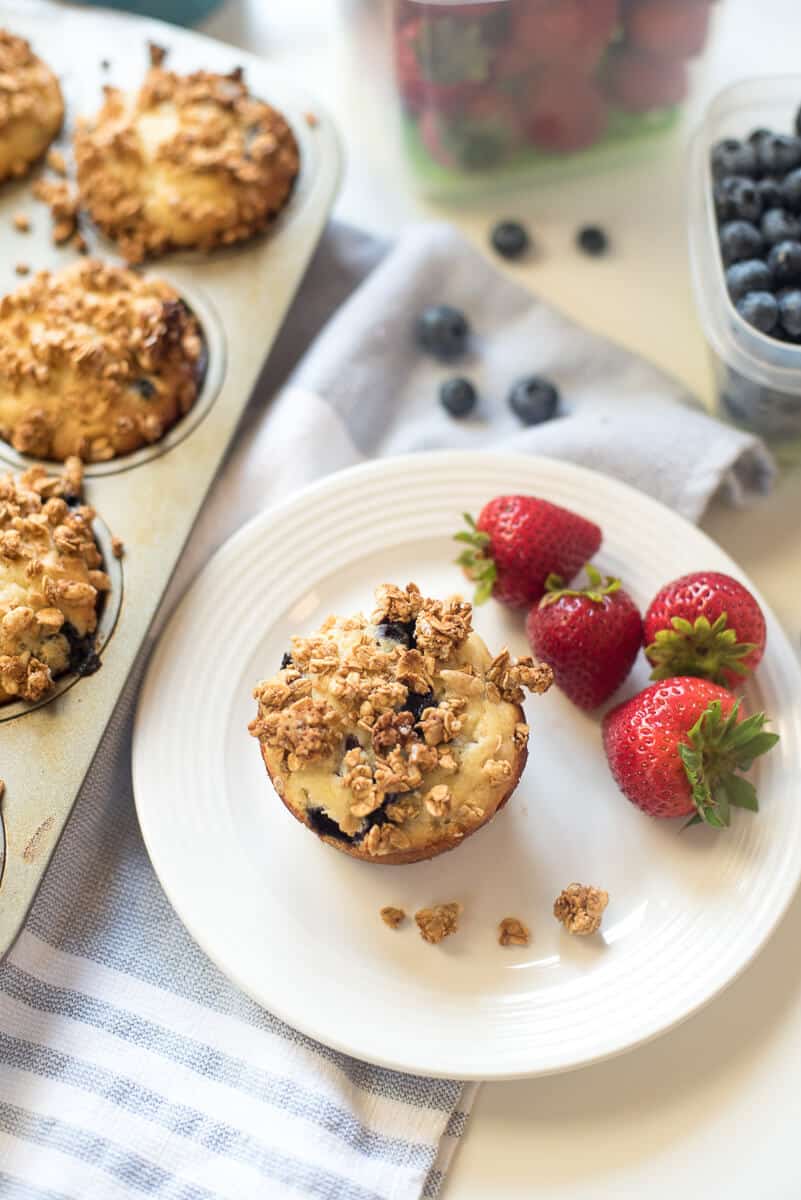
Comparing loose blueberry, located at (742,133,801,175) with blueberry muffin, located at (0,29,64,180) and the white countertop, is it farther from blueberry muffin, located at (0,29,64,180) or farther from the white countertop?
blueberry muffin, located at (0,29,64,180)

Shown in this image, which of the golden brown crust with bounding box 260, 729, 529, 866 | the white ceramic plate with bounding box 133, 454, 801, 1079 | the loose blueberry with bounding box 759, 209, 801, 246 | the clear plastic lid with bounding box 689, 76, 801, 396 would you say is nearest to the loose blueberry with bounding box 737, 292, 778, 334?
the clear plastic lid with bounding box 689, 76, 801, 396

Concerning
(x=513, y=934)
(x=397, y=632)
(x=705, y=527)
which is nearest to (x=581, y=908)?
(x=513, y=934)

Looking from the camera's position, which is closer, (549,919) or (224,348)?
(549,919)

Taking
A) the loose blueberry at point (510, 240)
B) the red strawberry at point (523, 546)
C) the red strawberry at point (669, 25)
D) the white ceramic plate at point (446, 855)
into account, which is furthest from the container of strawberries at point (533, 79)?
the red strawberry at point (523, 546)

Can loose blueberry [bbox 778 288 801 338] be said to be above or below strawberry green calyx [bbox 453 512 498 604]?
above

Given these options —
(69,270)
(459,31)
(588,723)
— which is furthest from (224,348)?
(588,723)

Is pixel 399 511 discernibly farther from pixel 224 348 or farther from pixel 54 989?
pixel 54 989
